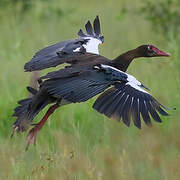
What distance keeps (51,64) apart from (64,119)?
37.7 inches

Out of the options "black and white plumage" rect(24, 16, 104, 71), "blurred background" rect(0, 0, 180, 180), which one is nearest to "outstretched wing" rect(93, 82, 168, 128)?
"blurred background" rect(0, 0, 180, 180)

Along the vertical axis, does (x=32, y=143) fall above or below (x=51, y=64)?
below

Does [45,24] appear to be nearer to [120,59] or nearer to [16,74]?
[16,74]

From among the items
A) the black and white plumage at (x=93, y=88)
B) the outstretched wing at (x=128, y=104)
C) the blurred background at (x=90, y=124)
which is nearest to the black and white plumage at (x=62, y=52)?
the black and white plumage at (x=93, y=88)

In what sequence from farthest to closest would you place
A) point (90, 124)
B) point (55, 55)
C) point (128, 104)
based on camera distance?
point (90, 124) < point (55, 55) < point (128, 104)

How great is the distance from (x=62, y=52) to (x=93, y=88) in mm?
1032

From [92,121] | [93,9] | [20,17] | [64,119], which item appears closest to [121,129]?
[92,121]

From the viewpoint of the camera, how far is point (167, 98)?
646 centimetres

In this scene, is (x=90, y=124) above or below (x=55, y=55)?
below

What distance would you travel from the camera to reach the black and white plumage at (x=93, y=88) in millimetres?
4535

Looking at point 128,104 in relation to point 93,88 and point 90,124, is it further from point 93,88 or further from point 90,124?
point 90,124

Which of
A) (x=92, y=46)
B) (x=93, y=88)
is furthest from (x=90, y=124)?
(x=93, y=88)

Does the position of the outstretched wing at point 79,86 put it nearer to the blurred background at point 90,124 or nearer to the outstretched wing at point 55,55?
the blurred background at point 90,124

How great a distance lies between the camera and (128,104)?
15.2 ft
